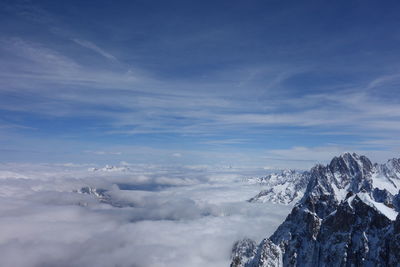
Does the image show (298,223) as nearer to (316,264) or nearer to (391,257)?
(316,264)

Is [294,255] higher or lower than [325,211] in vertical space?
lower

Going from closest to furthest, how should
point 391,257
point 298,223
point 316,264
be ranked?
point 391,257
point 316,264
point 298,223

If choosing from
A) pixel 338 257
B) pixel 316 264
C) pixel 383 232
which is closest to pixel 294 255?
pixel 316 264

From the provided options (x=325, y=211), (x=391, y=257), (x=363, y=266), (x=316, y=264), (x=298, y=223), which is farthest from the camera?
(x=325, y=211)

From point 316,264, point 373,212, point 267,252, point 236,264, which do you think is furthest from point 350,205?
point 236,264

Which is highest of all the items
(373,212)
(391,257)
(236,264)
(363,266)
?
(373,212)

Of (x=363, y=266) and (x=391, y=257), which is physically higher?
(x=391, y=257)

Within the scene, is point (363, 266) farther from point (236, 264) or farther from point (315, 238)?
point (236, 264)

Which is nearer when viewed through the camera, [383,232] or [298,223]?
[383,232]

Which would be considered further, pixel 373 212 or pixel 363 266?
pixel 373 212
